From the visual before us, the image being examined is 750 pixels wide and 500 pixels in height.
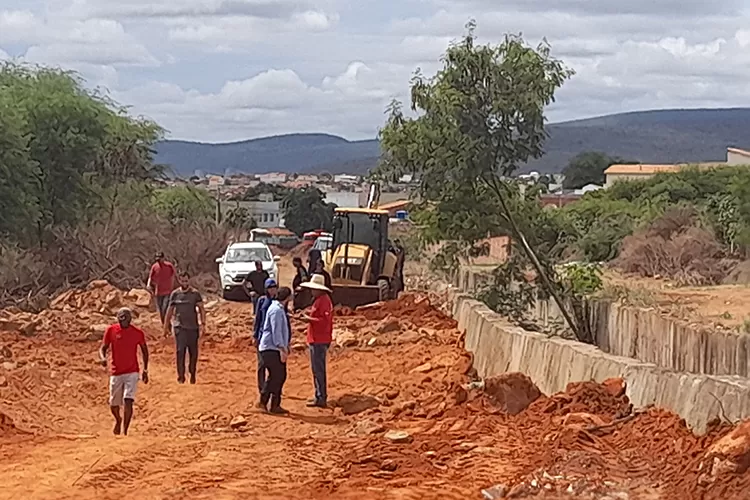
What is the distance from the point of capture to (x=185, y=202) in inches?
2379

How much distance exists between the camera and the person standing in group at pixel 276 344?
14719 mm

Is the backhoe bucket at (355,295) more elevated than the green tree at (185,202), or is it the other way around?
the green tree at (185,202)

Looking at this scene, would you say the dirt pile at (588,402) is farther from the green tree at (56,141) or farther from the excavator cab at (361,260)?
the green tree at (56,141)

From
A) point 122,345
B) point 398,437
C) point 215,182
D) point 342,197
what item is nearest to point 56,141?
point 122,345

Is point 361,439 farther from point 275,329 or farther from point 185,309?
point 185,309

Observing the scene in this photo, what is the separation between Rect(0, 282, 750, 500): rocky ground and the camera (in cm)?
902

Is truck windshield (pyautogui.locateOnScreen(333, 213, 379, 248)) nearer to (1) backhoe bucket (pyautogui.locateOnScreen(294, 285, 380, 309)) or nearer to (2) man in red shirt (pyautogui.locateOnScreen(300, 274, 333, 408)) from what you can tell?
(1) backhoe bucket (pyautogui.locateOnScreen(294, 285, 380, 309))

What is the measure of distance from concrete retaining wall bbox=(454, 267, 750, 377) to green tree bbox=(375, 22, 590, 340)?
1053 mm

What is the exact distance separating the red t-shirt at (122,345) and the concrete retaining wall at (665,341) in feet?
19.7

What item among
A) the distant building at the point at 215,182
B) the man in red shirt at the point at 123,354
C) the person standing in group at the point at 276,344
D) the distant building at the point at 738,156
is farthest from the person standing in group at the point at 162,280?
the distant building at the point at 215,182

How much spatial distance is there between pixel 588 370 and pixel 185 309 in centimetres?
682

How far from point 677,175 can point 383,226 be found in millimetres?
52161

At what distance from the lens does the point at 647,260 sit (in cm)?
4419

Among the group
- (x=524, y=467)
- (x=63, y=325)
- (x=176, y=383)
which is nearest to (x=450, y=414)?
(x=524, y=467)
